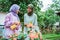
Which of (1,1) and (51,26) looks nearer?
(1,1)

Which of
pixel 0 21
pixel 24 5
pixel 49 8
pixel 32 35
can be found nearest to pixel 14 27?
pixel 32 35

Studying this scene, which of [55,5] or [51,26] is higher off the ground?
[55,5]

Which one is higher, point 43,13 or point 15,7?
point 43,13

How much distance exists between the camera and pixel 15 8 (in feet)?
16.3

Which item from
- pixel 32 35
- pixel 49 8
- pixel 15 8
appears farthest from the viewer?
pixel 49 8

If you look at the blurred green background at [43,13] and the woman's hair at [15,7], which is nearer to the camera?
the woman's hair at [15,7]

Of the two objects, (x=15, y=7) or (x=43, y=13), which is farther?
(x=43, y=13)

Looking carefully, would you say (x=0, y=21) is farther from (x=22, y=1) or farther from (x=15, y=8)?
(x=15, y=8)

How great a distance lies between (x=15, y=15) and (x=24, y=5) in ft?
34.6

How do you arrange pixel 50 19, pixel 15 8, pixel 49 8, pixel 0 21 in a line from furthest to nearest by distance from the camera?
pixel 49 8
pixel 50 19
pixel 0 21
pixel 15 8

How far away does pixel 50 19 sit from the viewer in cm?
2280

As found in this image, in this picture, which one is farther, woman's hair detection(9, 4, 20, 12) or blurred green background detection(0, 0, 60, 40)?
blurred green background detection(0, 0, 60, 40)

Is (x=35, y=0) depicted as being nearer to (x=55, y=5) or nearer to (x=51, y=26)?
(x=51, y=26)

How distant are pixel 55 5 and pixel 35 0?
9679mm
